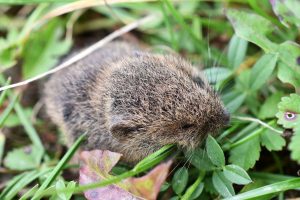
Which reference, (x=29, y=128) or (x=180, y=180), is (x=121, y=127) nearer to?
(x=180, y=180)

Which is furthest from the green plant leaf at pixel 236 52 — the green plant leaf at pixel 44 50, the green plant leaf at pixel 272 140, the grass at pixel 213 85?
the green plant leaf at pixel 44 50

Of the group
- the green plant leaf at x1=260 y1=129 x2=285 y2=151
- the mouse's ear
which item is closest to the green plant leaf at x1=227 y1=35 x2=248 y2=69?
the green plant leaf at x1=260 y1=129 x2=285 y2=151

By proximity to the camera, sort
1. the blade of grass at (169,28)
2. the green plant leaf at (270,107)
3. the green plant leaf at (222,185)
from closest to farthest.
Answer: the green plant leaf at (222,185)
the green plant leaf at (270,107)
the blade of grass at (169,28)

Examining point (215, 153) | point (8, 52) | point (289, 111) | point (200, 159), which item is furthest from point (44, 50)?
point (289, 111)

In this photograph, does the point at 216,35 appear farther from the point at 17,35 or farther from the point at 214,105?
the point at 17,35

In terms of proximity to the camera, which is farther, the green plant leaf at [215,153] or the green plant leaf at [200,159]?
the green plant leaf at [200,159]

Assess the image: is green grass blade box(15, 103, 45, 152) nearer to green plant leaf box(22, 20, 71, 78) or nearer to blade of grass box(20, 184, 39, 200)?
green plant leaf box(22, 20, 71, 78)

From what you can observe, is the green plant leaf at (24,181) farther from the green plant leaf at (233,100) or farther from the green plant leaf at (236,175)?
the green plant leaf at (233,100)
